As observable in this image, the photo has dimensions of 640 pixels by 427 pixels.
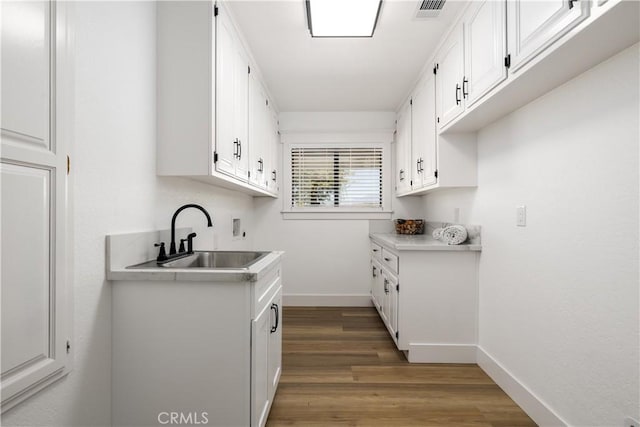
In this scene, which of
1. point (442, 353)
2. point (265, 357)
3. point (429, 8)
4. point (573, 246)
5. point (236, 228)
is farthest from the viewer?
point (236, 228)

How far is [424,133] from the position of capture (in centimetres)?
296

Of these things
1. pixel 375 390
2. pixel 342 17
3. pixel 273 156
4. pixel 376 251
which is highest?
pixel 342 17

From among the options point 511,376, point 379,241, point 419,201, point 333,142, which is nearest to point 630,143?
point 511,376

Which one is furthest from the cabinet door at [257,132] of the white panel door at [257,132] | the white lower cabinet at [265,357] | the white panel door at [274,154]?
the white lower cabinet at [265,357]

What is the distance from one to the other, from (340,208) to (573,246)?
278 cm

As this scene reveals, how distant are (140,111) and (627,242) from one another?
7.34 feet

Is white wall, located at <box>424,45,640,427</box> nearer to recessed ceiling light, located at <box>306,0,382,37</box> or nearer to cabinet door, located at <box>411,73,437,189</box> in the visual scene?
cabinet door, located at <box>411,73,437,189</box>

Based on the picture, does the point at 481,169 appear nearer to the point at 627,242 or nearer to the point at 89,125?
the point at 627,242

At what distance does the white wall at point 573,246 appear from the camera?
1276 mm

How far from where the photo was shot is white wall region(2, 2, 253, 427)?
1.25 m

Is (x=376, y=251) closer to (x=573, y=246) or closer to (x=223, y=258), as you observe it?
(x=223, y=258)

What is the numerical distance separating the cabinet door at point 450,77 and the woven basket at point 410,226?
4.72 ft

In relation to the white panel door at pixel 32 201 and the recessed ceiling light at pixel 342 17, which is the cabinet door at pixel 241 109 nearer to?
the recessed ceiling light at pixel 342 17

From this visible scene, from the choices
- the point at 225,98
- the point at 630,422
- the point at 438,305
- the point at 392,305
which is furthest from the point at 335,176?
the point at 630,422
